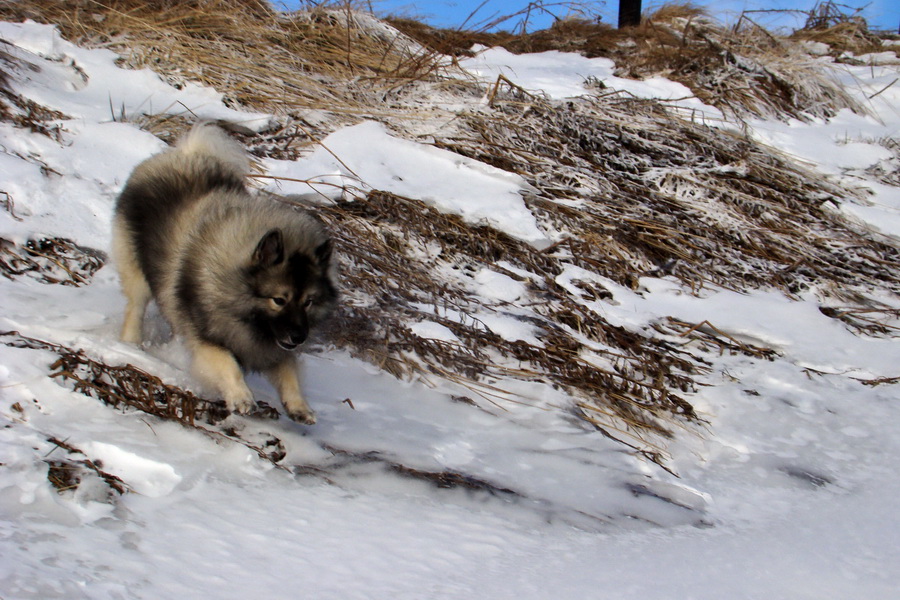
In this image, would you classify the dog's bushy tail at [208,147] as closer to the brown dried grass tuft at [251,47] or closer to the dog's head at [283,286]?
the dog's head at [283,286]

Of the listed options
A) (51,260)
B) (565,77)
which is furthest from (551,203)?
(51,260)

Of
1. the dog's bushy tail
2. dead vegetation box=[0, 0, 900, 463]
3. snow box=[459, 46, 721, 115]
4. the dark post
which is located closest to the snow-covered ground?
dead vegetation box=[0, 0, 900, 463]

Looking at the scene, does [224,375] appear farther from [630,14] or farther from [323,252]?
[630,14]

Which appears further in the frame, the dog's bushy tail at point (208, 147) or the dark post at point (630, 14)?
the dark post at point (630, 14)

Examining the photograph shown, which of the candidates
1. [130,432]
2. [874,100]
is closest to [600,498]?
[130,432]

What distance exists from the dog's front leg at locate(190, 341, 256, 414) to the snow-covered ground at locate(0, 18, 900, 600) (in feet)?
0.35

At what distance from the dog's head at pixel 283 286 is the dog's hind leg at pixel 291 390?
176 mm

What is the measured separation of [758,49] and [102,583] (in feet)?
31.4

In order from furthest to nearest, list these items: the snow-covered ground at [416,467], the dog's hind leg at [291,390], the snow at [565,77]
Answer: the snow at [565,77] → the dog's hind leg at [291,390] → the snow-covered ground at [416,467]

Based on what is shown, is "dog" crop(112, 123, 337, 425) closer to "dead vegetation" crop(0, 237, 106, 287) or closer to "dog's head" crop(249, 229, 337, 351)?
"dog's head" crop(249, 229, 337, 351)

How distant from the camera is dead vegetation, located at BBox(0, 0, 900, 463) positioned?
415cm

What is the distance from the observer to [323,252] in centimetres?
312

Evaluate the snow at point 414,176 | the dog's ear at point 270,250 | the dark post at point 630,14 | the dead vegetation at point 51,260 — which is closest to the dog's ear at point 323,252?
the dog's ear at point 270,250

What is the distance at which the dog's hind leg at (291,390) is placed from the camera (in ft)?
10.1
